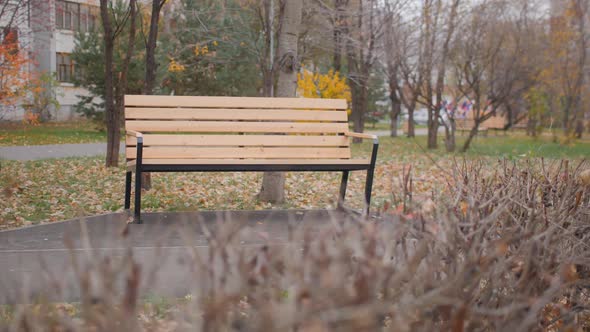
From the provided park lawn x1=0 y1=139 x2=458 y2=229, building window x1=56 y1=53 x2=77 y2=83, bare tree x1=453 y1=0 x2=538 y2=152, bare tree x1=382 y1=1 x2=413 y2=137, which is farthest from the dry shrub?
building window x1=56 y1=53 x2=77 y2=83

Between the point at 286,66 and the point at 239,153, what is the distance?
1.23 metres

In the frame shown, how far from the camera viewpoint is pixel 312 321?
4.86ft

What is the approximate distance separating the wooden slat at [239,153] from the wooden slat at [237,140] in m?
0.05

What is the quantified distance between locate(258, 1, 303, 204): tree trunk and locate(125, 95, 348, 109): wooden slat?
57 centimetres

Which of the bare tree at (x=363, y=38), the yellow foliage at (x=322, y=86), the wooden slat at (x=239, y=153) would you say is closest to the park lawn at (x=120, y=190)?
the wooden slat at (x=239, y=153)

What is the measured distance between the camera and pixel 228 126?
6.40 metres

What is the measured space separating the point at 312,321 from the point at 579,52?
23.8 metres

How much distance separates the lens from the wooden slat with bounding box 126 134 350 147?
6070mm

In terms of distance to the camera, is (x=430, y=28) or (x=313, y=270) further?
(x=430, y=28)

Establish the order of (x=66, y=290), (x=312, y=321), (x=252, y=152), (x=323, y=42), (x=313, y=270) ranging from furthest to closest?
(x=323, y=42) < (x=252, y=152) < (x=66, y=290) < (x=313, y=270) < (x=312, y=321)

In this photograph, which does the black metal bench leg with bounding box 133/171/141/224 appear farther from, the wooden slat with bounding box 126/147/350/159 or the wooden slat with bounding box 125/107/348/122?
the wooden slat with bounding box 125/107/348/122

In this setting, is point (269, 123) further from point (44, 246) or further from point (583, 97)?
point (583, 97)

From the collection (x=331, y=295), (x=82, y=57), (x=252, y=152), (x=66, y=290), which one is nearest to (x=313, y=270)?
(x=331, y=295)

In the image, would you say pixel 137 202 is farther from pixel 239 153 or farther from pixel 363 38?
pixel 363 38
